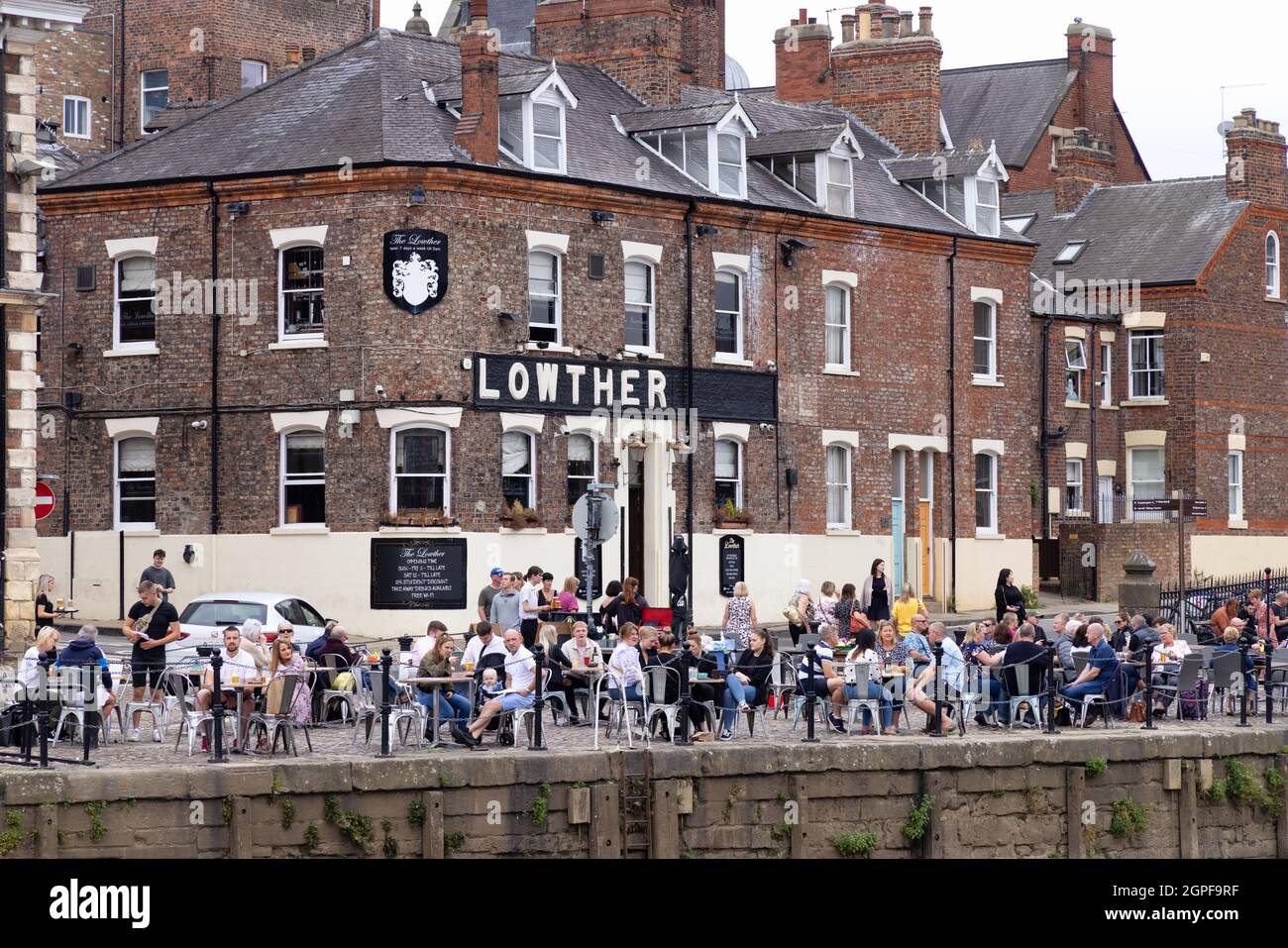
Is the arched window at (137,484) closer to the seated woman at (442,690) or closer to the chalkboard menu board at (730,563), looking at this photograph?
the chalkboard menu board at (730,563)

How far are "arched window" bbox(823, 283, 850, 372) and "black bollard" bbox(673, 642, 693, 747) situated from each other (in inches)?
770

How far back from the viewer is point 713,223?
3891 centimetres

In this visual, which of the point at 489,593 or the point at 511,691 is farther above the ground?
the point at 489,593

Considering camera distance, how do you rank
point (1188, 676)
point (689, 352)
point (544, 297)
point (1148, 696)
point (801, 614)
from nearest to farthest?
point (1148, 696) → point (1188, 676) → point (801, 614) → point (544, 297) → point (689, 352)

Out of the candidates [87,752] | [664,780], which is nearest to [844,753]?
[664,780]

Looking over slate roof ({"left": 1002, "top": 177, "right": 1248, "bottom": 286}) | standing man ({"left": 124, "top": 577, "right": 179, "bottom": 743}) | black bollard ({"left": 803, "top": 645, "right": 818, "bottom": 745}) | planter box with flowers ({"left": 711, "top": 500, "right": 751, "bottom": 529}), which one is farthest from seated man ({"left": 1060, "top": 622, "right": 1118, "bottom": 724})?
slate roof ({"left": 1002, "top": 177, "right": 1248, "bottom": 286})

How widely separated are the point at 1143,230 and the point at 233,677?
3609 centimetres

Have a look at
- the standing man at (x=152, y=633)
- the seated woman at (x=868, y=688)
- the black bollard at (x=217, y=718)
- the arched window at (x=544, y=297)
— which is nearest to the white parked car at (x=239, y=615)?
the standing man at (x=152, y=633)

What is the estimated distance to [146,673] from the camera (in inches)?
902

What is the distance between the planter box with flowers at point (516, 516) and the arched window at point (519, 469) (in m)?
0.16

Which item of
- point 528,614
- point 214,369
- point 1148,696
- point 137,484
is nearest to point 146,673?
point 528,614

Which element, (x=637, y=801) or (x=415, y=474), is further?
(x=415, y=474)

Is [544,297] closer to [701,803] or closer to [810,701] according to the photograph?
[810,701]

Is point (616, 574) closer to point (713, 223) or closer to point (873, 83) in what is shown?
point (713, 223)
